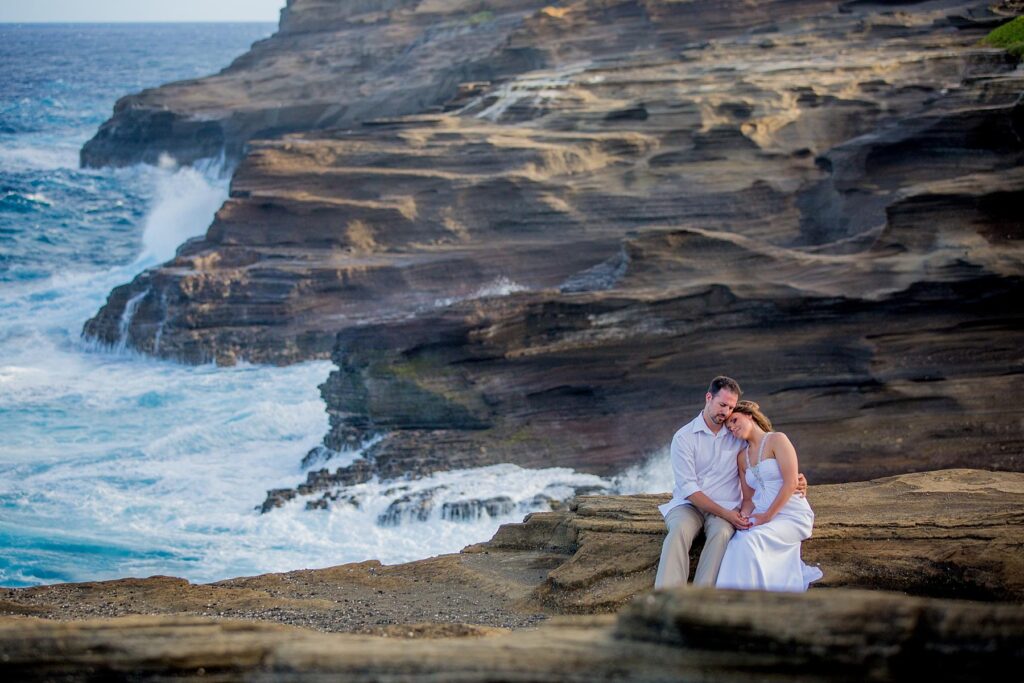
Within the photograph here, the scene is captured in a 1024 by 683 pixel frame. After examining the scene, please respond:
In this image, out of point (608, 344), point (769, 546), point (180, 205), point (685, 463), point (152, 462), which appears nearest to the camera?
point (769, 546)

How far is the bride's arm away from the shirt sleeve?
1.68ft

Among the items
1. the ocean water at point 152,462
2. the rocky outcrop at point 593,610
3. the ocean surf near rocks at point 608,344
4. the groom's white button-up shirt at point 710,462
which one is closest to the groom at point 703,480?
the groom's white button-up shirt at point 710,462

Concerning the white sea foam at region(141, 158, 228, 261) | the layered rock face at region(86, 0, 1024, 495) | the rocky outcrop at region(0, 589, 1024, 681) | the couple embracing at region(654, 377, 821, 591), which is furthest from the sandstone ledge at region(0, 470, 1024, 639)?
the white sea foam at region(141, 158, 228, 261)

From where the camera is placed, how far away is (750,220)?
22516mm

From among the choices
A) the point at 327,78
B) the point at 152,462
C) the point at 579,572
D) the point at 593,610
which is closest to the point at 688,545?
the point at 593,610

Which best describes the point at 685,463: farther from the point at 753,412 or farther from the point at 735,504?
the point at 753,412

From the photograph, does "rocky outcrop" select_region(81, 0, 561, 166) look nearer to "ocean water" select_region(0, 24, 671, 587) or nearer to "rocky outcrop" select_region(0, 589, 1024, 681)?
"ocean water" select_region(0, 24, 671, 587)

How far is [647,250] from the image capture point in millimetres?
16766

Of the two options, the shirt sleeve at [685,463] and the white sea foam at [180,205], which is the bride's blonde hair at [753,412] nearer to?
the shirt sleeve at [685,463]

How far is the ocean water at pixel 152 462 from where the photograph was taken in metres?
14.5

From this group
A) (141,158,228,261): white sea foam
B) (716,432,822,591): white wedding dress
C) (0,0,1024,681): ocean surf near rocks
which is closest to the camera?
(0,0,1024,681): ocean surf near rocks

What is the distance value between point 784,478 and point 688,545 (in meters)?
0.81

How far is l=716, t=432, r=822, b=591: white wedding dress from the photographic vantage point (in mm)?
7156

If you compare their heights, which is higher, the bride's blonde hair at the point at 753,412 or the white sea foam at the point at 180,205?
the bride's blonde hair at the point at 753,412
